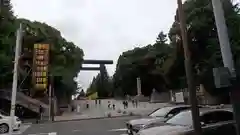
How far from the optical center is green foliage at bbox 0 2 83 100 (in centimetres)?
3678

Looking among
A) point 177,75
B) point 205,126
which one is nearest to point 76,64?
point 177,75

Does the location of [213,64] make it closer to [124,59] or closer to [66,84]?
[66,84]

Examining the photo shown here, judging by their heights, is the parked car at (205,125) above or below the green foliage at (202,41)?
below

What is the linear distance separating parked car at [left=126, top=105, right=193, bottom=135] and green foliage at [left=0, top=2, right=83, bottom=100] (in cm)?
2390

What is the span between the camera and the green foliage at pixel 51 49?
121ft

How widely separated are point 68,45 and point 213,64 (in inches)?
1036

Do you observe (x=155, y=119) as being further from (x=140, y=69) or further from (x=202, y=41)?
(x=140, y=69)

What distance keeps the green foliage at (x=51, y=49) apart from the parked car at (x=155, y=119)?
78.4ft

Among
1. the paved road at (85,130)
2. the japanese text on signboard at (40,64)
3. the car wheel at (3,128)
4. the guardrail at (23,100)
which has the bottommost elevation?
the paved road at (85,130)

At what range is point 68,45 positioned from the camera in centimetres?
5400

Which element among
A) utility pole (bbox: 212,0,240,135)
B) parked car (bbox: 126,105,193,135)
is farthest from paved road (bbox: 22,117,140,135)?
utility pole (bbox: 212,0,240,135)

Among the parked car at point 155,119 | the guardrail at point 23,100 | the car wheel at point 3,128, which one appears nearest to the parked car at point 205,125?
the parked car at point 155,119

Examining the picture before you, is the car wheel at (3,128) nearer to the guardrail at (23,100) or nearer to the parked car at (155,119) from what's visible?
the parked car at (155,119)

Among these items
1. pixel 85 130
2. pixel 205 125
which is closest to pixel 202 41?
pixel 85 130
